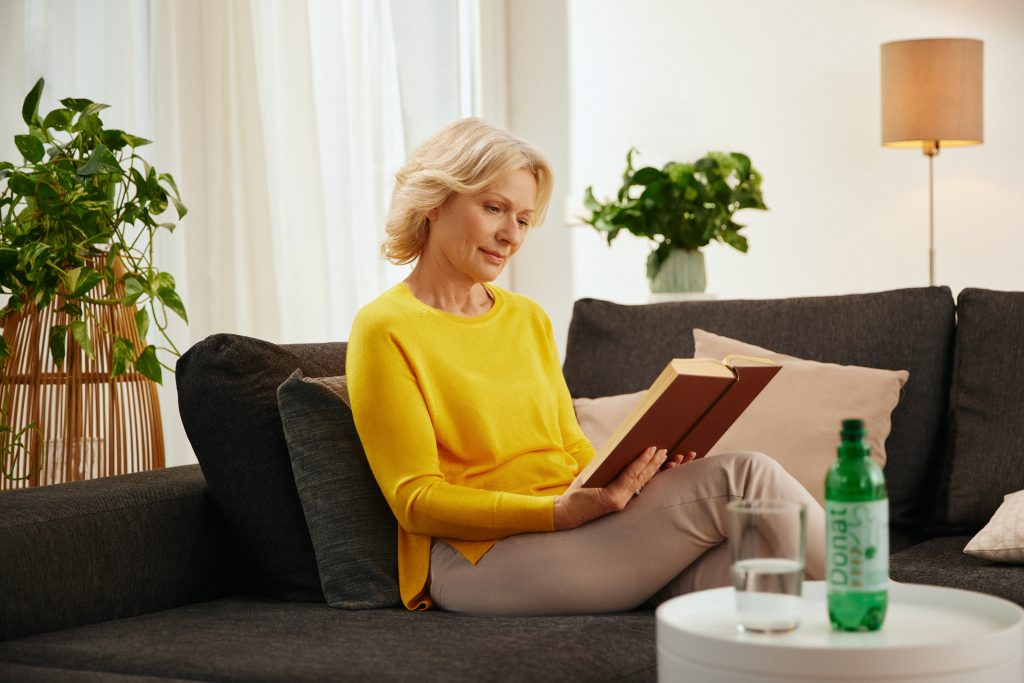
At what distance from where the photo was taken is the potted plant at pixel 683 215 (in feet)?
12.2

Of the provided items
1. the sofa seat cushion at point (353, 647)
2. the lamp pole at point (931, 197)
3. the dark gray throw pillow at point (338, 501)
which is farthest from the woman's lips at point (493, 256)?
the lamp pole at point (931, 197)

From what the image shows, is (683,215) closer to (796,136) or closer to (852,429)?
(796,136)

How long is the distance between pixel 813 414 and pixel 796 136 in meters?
2.44

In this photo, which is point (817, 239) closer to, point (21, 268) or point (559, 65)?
point (559, 65)

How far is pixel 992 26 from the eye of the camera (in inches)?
165

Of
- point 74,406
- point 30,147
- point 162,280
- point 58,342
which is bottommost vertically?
point 74,406

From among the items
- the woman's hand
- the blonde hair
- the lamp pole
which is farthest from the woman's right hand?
the lamp pole

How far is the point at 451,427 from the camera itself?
1.88 meters

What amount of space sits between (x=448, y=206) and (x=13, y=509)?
815 millimetres

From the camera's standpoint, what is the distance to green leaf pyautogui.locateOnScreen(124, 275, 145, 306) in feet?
7.53

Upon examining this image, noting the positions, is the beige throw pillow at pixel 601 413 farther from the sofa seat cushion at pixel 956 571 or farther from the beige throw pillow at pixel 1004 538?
the beige throw pillow at pixel 1004 538

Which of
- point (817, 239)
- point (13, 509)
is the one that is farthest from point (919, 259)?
point (13, 509)

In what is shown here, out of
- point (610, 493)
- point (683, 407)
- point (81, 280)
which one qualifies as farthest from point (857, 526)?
point (81, 280)

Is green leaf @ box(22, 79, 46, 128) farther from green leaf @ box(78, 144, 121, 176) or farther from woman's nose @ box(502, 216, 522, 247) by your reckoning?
woman's nose @ box(502, 216, 522, 247)
